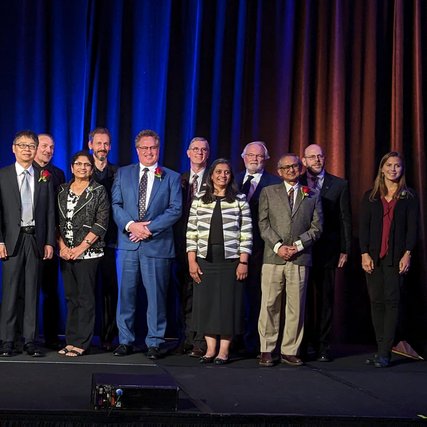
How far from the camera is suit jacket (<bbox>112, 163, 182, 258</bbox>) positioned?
535cm

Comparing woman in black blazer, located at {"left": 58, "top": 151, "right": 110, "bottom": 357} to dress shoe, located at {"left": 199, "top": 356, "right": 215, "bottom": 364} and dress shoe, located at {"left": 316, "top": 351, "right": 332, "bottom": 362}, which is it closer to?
dress shoe, located at {"left": 199, "top": 356, "right": 215, "bottom": 364}

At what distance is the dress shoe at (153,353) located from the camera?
5.23 m

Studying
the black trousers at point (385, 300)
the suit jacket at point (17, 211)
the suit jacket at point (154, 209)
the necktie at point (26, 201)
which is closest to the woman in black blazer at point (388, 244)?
the black trousers at point (385, 300)

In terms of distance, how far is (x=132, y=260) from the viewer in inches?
212

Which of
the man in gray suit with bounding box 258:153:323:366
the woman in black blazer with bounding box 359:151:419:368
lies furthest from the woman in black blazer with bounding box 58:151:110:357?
the woman in black blazer with bounding box 359:151:419:368

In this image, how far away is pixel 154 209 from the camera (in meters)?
5.39

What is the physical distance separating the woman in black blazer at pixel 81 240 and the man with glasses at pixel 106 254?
219 millimetres

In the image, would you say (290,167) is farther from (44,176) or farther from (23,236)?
(23,236)

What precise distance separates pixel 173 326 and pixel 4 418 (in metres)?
3.24

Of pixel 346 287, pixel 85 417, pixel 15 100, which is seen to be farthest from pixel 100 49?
pixel 85 417

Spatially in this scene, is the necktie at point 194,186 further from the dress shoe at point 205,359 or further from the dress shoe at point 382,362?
the dress shoe at point 382,362

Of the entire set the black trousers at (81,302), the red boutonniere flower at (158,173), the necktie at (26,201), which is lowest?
the black trousers at (81,302)

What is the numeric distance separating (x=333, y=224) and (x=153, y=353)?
153cm

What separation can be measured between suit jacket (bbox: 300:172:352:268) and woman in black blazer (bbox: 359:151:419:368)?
221 millimetres
